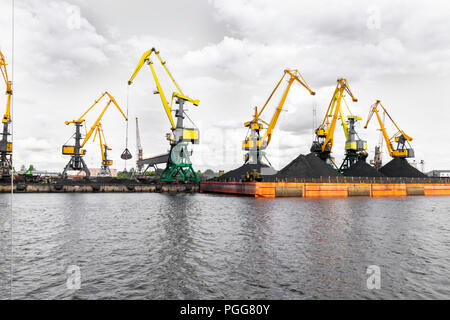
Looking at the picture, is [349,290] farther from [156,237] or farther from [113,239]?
[113,239]

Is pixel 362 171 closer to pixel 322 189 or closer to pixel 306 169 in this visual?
pixel 306 169

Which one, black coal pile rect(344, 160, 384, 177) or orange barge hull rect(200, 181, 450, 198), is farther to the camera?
black coal pile rect(344, 160, 384, 177)

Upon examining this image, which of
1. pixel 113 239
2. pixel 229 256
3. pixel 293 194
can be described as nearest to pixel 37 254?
pixel 113 239

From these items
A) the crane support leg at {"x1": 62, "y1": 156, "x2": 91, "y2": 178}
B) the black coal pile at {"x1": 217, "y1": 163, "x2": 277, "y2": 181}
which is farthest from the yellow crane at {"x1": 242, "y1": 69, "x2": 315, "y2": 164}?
the crane support leg at {"x1": 62, "y1": 156, "x2": 91, "y2": 178}

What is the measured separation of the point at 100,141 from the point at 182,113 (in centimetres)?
6593

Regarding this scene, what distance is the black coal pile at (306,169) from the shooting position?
6619cm

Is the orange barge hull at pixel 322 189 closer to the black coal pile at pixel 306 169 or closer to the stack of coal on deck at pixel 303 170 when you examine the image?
the stack of coal on deck at pixel 303 170

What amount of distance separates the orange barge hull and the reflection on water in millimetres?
32921

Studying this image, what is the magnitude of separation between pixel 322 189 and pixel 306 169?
7902mm

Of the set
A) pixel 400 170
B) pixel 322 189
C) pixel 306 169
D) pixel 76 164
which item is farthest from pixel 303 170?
pixel 76 164

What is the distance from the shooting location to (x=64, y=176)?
92.5 m

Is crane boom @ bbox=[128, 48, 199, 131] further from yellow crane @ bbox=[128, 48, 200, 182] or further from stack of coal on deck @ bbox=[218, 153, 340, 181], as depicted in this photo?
stack of coal on deck @ bbox=[218, 153, 340, 181]

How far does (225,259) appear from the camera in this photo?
1458cm

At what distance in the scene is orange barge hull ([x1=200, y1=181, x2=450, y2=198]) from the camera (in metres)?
58.5
